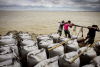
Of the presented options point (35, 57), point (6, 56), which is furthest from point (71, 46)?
point (6, 56)

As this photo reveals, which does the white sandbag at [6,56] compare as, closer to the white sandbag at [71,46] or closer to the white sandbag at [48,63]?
the white sandbag at [48,63]

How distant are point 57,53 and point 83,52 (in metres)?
0.78

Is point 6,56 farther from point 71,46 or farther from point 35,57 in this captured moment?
point 71,46

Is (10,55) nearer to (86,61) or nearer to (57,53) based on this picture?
(57,53)

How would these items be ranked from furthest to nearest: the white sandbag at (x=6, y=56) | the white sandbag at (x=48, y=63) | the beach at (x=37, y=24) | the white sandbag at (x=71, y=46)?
the beach at (x=37, y=24)
the white sandbag at (x=71, y=46)
the white sandbag at (x=6, y=56)
the white sandbag at (x=48, y=63)

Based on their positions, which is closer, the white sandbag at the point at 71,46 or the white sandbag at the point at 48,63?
the white sandbag at the point at 48,63

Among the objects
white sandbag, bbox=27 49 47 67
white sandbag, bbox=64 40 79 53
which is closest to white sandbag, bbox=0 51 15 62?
white sandbag, bbox=27 49 47 67

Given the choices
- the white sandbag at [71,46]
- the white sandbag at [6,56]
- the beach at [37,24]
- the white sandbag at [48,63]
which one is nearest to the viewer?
the white sandbag at [48,63]

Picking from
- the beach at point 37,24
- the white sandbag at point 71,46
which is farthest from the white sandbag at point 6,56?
the beach at point 37,24

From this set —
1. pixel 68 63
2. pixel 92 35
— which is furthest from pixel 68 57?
pixel 92 35

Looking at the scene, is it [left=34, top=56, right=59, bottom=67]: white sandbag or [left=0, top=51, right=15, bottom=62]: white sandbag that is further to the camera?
[left=0, top=51, right=15, bottom=62]: white sandbag

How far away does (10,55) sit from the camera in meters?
2.06

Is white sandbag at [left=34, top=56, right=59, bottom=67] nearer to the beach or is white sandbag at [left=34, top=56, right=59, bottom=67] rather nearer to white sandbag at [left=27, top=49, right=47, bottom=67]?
white sandbag at [left=27, top=49, right=47, bottom=67]

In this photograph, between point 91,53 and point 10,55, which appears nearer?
point 10,55
